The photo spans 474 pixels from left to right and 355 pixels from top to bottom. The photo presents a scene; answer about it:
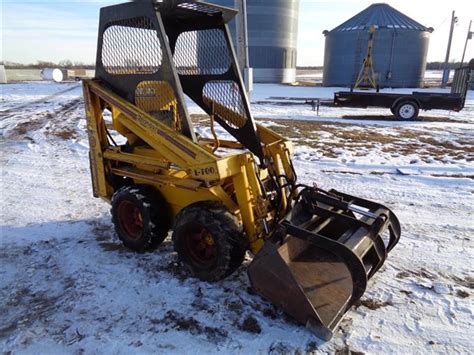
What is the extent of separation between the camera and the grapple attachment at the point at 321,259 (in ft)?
9.08

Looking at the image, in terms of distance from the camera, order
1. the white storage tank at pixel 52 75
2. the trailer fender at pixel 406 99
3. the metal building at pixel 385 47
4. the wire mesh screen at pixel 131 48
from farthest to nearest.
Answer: the white storage tank at pixel 52 75 < the metal building at pixel 385 47 < the trailer fender at pixel 406 99 < the wire mesh screen at pixel 131 48

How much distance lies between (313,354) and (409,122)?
12424 millimetres

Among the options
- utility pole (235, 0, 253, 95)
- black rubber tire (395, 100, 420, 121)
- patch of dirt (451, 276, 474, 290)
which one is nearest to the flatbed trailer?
black rubber tire (395, 100, 420, 121)

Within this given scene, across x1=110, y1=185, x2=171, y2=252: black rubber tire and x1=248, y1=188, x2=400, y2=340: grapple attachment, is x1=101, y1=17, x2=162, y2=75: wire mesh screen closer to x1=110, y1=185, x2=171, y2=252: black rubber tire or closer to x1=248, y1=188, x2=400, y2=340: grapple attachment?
x1=110, y1=185, x2=171, y2=252: black rubber tire

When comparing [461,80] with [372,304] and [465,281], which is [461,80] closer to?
[465,281]

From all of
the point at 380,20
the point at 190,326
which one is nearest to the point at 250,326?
the point at 190,326

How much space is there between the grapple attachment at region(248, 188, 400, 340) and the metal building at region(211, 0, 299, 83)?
37412mm

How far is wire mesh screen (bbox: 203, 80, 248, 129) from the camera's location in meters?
4.06

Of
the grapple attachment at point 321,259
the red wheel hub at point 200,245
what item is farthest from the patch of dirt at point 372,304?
the red wheel hub at point 200,245

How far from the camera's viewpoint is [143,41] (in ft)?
12.0

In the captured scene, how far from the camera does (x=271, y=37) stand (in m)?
39.1

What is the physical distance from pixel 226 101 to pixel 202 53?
0.62m

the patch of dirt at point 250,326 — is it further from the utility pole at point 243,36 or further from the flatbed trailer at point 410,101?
the flatbed trailer at point 410,101

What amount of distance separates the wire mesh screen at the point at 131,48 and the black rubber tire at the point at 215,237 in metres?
1.42
